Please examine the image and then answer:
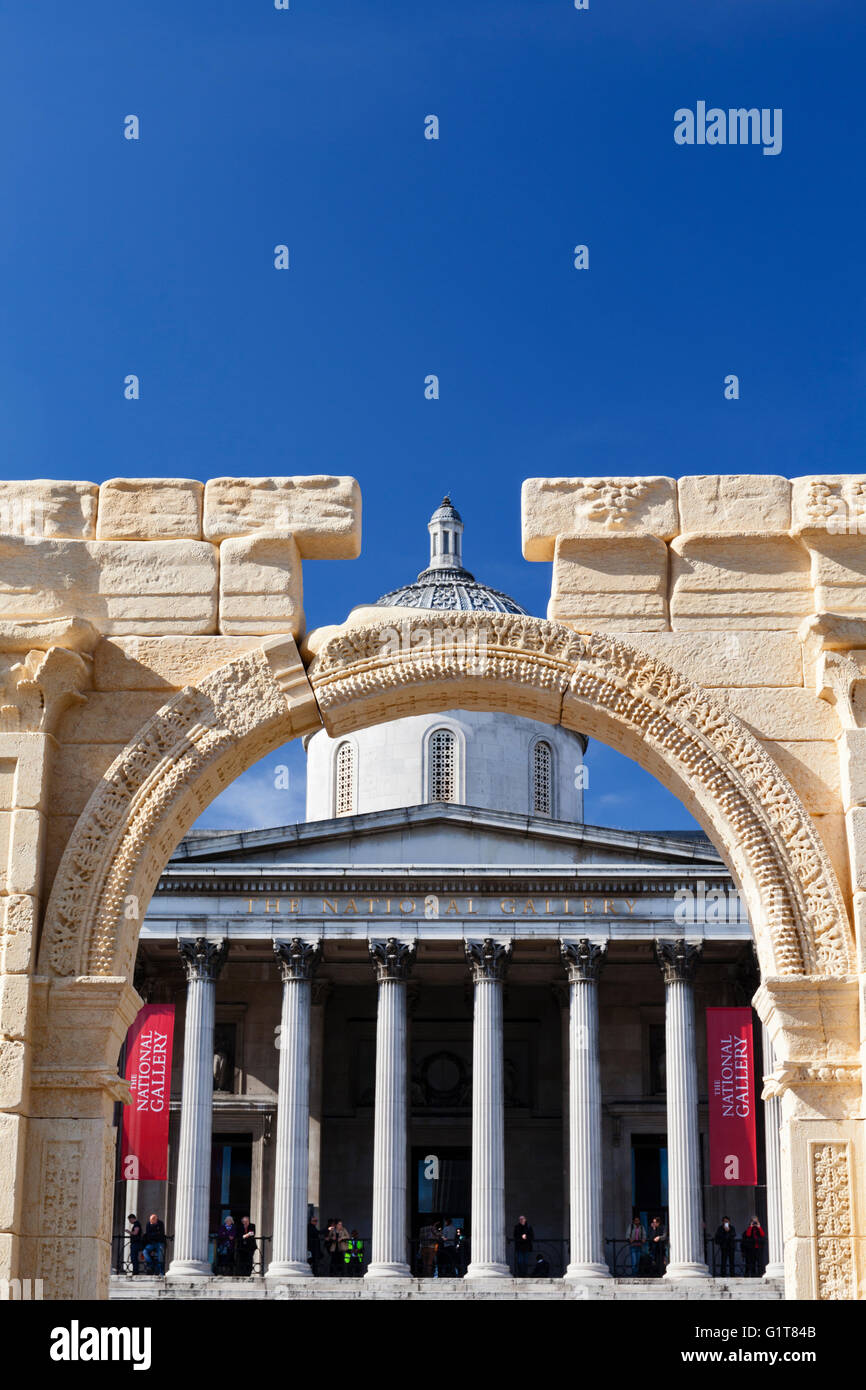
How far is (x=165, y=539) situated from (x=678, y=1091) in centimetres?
2995

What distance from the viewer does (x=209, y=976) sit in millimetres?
40969

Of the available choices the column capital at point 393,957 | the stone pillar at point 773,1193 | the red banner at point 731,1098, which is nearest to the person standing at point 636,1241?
the stone pillar at point 773,1193

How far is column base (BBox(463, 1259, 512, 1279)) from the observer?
38.1 m

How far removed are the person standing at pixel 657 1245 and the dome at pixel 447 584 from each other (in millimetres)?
15023

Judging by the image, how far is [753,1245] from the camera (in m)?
38.2

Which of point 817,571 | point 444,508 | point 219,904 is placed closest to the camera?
point 817,571

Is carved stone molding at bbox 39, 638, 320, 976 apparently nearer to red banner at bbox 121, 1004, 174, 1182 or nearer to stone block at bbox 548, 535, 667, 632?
stone block at bbox 548, 535, 667, 632

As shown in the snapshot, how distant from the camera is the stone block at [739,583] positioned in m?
12.0

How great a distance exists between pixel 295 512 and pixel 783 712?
354 centimetres

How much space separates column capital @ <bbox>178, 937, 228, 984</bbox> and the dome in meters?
9.31

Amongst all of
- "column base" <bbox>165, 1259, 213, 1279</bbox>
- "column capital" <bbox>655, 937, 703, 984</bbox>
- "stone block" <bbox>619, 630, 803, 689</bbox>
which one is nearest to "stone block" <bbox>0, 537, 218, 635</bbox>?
"stone block" <bbox>619, 630, 803, 689</bbox>
